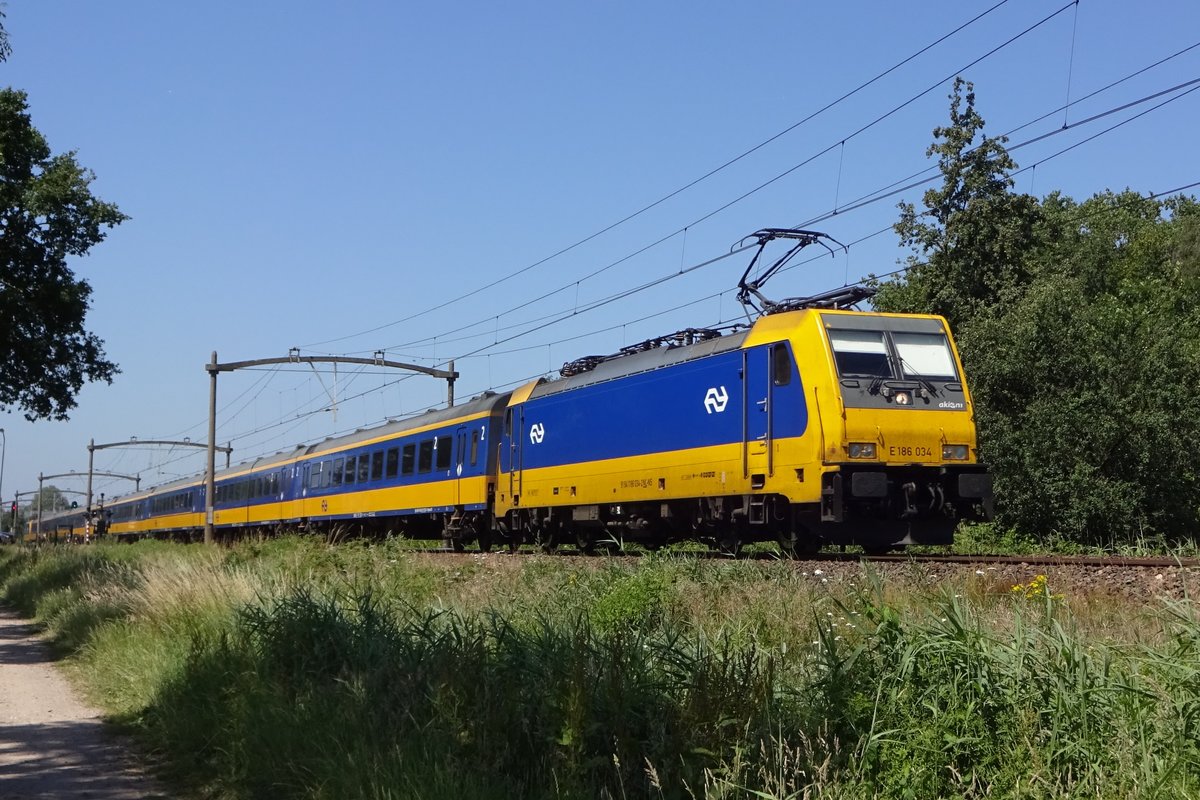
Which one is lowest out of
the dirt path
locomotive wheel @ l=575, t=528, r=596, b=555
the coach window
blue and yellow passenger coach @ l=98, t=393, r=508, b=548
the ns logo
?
the dirt path

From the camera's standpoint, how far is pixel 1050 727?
19.8 feet

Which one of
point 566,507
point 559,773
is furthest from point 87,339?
point 559,773

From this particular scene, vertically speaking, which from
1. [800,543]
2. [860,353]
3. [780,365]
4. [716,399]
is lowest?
[800,543]

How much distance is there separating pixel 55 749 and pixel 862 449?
10.3m

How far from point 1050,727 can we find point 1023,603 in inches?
149

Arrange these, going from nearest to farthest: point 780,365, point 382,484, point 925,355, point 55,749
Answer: point 55,749 → point 780,365 → point 925,355 → point 382,484

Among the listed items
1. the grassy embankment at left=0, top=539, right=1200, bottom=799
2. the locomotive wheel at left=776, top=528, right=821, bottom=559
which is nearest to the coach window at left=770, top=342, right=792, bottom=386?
the locomotive wheel at left=776, top=528, right=821, bottom=559

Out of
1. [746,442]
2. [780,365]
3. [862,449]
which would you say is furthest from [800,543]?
[780,365]

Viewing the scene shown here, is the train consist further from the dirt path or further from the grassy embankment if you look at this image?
the dirt path

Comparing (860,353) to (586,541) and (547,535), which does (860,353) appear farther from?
(547,535)

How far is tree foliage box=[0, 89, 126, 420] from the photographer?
85.4 ft

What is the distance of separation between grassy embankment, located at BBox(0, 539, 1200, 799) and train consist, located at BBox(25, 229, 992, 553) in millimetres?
6044

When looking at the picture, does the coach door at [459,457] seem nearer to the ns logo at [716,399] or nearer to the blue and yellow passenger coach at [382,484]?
the blue and yellow passenger coach at [382,484]

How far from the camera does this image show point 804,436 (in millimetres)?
15883
